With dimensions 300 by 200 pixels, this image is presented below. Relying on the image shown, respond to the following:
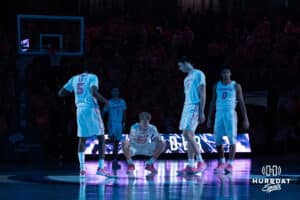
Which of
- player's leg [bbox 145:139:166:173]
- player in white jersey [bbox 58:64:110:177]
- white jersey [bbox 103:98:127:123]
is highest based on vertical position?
player in white jersey [bbox 58:64:110:177]

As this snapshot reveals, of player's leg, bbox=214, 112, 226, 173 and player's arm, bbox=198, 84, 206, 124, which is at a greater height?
player's arm, bbox=198, 84, 206, 124

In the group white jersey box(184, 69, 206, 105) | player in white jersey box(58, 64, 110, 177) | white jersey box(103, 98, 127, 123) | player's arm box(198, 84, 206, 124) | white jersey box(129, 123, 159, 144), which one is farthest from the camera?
white jersey box(103, 98, 127, 123)

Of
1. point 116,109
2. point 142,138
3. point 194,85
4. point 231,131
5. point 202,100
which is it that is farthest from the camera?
point 116,109

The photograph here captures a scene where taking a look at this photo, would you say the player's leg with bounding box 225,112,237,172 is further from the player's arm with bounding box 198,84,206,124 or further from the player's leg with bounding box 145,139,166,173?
the player's leg with bounding box 145,139,166,173

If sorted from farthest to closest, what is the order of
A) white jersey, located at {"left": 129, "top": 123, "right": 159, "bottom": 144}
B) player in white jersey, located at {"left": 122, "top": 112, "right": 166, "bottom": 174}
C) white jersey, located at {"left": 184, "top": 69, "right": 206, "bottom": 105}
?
white jersey, located at {"left": 129, "top": 123, "right": 159, "bottom": 144}
player in white jersey, located at {"left": 122, "top": 112, "right": 166, "bottom": 174}
white jersey, located at {"left": 184, "top": 69, "right": 206, "bottom": 105}

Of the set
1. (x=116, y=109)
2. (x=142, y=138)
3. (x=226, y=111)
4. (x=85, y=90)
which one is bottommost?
(x=142, y=138)

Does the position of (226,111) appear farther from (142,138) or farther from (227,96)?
(142,138)

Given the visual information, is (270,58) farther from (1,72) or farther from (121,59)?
(1,72)

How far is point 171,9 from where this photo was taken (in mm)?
23938

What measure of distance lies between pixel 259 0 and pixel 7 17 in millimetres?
9068

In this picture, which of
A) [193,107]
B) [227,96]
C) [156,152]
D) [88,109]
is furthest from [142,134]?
[88,109]

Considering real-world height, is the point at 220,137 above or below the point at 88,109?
below

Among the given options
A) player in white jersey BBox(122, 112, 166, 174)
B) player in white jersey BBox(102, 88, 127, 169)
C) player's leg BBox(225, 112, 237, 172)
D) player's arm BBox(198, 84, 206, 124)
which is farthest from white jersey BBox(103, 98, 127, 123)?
player's arm BBox(198, 84, 206, 124)

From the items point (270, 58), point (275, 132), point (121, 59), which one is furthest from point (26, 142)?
point (270, 58)
